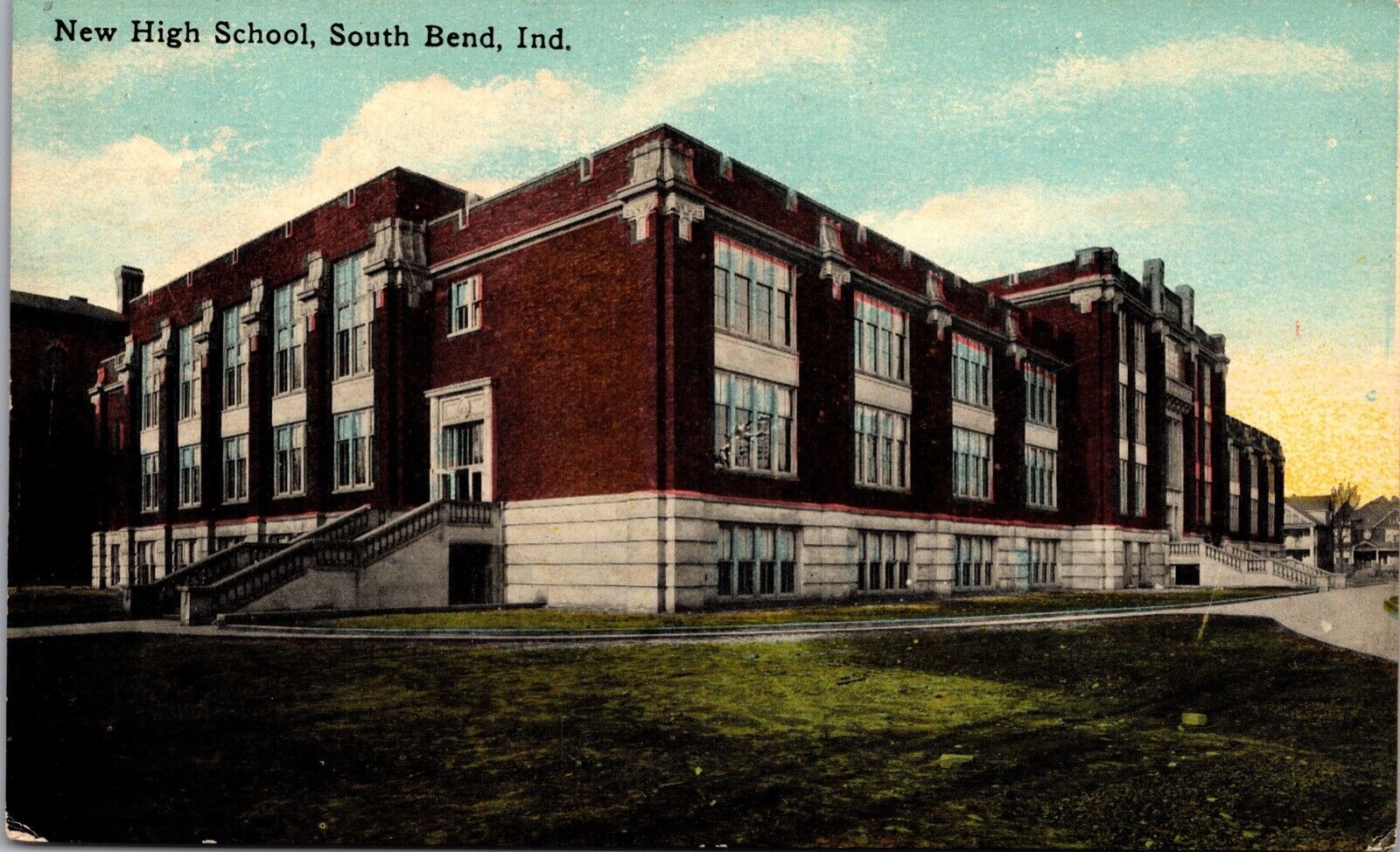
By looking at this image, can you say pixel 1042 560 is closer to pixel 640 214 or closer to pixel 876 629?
pixel 876 629

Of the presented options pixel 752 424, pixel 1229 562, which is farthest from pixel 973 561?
pixel 1229 562

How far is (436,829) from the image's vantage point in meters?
7.48

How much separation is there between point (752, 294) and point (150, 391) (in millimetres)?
11549

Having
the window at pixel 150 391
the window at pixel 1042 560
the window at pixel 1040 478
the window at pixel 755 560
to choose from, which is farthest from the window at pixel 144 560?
the window at pixel 1042 560

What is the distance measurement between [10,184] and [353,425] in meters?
14.4

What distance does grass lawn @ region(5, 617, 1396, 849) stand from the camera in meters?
7.70

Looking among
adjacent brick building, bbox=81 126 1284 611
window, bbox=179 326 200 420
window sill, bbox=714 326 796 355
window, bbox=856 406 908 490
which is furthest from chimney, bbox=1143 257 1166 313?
window, bbox=179 326 200 420

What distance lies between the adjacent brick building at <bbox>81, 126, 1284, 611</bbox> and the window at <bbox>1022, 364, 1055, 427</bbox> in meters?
0.09

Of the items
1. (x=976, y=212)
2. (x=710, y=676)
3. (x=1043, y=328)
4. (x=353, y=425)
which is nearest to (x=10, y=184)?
(x=710, y=676)

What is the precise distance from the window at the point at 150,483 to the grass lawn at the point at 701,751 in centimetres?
367

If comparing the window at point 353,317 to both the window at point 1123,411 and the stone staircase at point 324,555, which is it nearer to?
the stone staircase at point 324,555

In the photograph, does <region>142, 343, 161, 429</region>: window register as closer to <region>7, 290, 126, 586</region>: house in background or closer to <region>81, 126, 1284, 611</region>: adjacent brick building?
<region>81, 126, 1284, 611</region>: adjacent brick building

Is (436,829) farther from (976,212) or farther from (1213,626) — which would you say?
(1213,626)

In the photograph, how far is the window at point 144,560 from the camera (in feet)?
50.5
